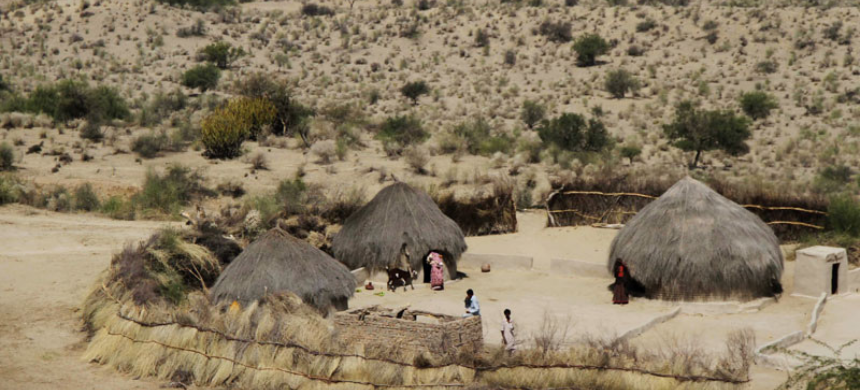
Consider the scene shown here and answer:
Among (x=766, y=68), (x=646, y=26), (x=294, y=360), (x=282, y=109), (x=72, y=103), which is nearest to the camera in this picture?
(x=294, y=360)

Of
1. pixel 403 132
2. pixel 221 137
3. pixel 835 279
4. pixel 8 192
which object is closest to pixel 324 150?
pixel 221 137

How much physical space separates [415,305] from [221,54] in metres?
37.2

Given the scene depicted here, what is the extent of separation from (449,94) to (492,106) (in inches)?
136

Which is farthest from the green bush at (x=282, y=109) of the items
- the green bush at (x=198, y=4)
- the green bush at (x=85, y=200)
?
the green bush at (x=198, y=4)

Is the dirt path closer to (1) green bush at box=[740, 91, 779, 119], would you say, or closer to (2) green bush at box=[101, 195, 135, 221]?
Result: (2) green bush at box=[101, 195, 135, 221]

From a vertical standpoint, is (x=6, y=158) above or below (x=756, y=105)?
below

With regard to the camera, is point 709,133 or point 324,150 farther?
point 709,133

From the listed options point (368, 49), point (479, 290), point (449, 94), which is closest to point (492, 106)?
point (449, 94)

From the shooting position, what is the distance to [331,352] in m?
14.9

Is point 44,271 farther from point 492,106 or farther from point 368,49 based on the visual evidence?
point 368,49

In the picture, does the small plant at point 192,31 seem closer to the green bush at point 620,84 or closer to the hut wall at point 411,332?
the green bush at point 620,84

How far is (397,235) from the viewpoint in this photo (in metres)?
21.3

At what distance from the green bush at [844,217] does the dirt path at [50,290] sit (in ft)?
53.8

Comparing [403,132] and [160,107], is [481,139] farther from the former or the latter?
[160,107]
